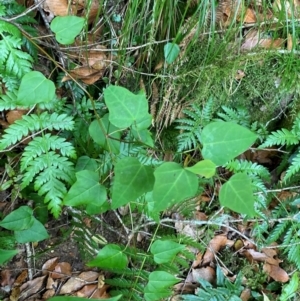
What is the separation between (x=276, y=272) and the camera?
105 inches

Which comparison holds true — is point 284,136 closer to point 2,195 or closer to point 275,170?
point 275,170

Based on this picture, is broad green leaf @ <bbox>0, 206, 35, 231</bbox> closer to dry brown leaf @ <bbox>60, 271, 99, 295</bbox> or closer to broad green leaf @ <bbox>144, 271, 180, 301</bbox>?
broad green leaf @ <bbox>144, 271, 180, 301</bbox>

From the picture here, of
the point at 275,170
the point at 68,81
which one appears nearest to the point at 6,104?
the point at 68,81

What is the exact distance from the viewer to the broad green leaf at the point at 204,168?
1.16 m

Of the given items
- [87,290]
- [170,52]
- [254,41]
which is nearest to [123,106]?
[170,52]

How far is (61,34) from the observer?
4.74 feet

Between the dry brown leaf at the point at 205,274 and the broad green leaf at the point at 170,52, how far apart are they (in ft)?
4.53

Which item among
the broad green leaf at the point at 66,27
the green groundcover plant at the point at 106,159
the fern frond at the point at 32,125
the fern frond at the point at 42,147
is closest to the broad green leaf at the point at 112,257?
the green groundcover plant at the point at 106,159

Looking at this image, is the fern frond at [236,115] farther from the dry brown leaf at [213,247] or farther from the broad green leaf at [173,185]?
the broad green leaf at [173,185]

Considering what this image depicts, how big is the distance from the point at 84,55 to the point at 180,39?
1.49 feet

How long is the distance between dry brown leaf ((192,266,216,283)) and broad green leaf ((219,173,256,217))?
1.51m

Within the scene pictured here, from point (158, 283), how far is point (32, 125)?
85 centimetres

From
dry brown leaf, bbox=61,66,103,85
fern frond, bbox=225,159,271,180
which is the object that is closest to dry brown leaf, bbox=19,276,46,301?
dry brown leaf, bbox=61,66,103,85

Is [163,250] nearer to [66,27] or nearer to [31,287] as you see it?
[31,287]
